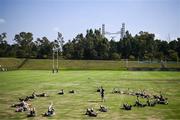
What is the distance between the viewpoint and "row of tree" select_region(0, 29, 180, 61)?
18000 centimetres

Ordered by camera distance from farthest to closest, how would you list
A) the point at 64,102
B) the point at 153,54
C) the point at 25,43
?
the point at 25,43 < the point at 153,54 < the point at 64,102

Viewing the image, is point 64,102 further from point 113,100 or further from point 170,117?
point 170,117

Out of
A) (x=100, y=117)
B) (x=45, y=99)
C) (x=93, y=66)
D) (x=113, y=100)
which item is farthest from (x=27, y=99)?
(x=93, y=66)

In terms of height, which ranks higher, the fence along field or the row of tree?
the row of tree

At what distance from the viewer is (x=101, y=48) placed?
603 feet

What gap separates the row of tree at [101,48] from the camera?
591ft

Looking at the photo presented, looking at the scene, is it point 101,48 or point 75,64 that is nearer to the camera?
point 75,64

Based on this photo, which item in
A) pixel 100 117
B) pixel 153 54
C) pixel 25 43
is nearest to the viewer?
pixel 100 117

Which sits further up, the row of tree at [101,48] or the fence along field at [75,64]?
the row of tree at [101,48]

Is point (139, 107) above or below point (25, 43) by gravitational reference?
below

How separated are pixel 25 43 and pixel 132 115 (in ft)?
552

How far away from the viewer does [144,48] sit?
607ft

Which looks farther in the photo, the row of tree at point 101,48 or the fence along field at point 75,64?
the row of tree at point 101,48

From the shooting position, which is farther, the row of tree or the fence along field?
the row of tree
